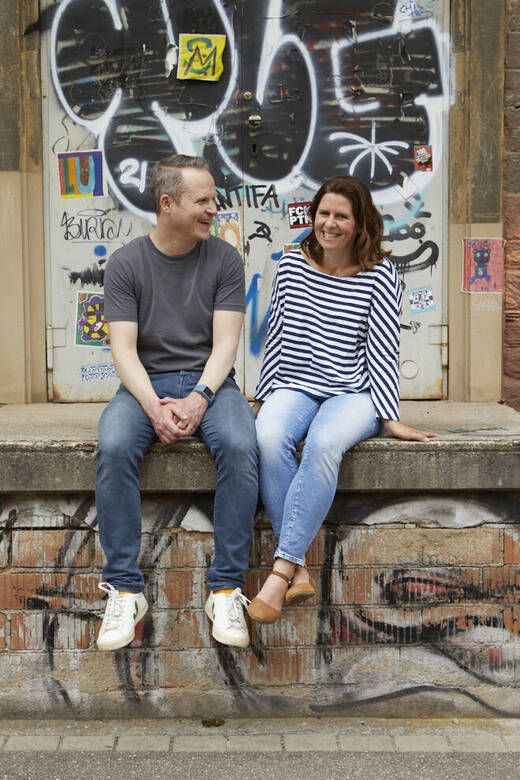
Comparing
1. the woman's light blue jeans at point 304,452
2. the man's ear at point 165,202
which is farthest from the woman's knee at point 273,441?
the man's ear at point 165,202

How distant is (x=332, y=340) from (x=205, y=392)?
59 centimetres

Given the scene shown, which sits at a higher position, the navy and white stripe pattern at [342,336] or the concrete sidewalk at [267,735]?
the navy and white stripe pattern at [342,336]

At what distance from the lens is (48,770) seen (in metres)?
3.35

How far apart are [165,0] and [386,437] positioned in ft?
10.2

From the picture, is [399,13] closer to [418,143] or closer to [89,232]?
[418,143]

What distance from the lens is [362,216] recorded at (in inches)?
155

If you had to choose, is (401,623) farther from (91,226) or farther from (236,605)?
(91,226)

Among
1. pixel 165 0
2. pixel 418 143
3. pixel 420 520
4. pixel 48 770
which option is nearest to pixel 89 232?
pixel 165 0

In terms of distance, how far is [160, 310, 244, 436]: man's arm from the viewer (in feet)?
12.0

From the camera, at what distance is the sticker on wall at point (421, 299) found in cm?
565

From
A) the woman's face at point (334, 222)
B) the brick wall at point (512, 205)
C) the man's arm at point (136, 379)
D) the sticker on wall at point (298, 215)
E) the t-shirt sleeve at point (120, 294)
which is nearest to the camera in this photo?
the man's arm at point (136, 379)

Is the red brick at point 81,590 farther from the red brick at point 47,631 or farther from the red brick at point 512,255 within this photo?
the red brick at point 512,255

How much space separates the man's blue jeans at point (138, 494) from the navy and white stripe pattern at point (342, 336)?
444 millimetres

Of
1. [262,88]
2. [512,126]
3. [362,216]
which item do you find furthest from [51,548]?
[512,126]
